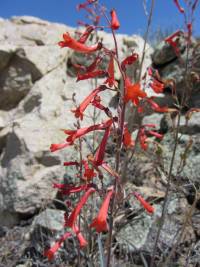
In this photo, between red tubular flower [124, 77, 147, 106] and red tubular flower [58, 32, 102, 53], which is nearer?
red tubular flower [124, 77, 147, 106]

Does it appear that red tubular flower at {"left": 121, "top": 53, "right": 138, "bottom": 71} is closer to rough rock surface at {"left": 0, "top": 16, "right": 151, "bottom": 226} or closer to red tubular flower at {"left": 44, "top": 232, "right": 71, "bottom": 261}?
red tubular flower at {"left": 44, "top": 232, "right": 71, "bottom": 261}

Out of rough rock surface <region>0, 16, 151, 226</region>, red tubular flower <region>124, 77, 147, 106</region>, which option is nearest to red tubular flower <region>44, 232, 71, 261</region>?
red tubular flower <region>124, 77, 147, 106</region>

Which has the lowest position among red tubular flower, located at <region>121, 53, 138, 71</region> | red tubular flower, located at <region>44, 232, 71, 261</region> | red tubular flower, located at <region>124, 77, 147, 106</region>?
red tubular flower, located at <region>44, 232, 71, 261</region>

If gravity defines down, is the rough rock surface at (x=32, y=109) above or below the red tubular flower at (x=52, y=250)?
above

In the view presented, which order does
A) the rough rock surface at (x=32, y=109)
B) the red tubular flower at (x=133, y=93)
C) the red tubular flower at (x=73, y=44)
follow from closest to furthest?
the red tubular flower at (x=133, y=93)
the red tubular flower at (x=73, y=44)
the rough rock surface at (x=32, y=109)

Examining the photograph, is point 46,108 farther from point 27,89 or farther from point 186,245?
point 186,245

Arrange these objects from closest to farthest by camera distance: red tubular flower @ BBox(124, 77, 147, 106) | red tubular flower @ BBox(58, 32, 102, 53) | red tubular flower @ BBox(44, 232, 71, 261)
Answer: red tubular flower @ BBox(124, 77, 147, 106), red tubular flower @ BBox(58, 32, 102, 53), red tubular flower @ BBox(44, 232, 71, 261)

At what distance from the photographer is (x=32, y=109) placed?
23.0 feet

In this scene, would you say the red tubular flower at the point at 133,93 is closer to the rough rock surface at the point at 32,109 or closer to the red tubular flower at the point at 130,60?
the red tubular flower at the point at 130,60

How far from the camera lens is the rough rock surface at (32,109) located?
5.78m

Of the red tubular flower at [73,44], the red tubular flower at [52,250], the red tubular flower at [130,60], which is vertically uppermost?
the red tubular flower at [73,44]

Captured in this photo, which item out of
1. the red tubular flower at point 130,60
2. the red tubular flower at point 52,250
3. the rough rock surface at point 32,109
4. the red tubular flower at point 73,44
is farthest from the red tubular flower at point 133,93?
the rough rock surface at point 32,109

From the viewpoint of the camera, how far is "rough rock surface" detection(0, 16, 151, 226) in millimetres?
5777

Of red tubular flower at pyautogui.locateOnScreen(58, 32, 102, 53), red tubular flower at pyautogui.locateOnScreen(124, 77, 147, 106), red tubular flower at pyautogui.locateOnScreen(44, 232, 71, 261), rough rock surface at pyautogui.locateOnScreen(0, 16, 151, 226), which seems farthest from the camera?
rough rock surface at pyautogui.locateOnScreen(0, 16, 151, 226)
